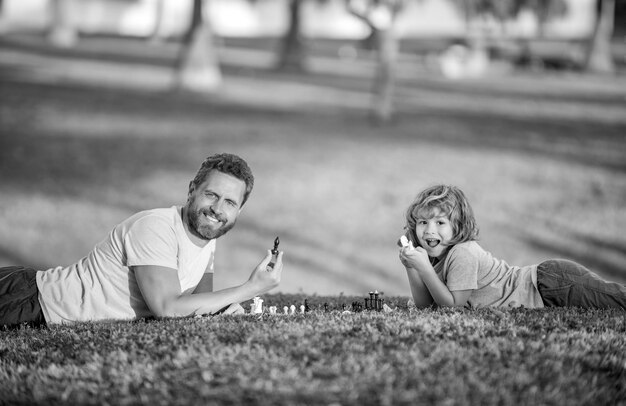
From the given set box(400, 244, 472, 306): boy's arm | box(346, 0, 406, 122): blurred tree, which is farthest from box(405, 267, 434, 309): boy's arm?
box(346, 0, 406, 122): blurred tree

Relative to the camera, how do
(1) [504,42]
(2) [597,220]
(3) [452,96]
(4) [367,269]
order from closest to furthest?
(4) [367,269]
(2) [597,220]
(3) [452,96]
(1) [504,42]

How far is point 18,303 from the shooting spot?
5.82 meters

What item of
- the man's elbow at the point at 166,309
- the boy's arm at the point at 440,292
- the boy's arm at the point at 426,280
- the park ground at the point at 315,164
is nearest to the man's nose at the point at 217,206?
the man's elbow at the point at 166,309

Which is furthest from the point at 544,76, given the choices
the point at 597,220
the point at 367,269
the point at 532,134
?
the point at 367,269

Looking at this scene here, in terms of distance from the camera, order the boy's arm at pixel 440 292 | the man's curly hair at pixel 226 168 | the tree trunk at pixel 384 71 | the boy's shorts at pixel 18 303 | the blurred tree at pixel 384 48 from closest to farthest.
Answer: the man's curly hair at pixel 226 168 < the boy's arm at pixel 440 292 < the boy's shorts at pixel 18 303 < the blurred tree at pixel 384 48 < the tree trunk at pixel 384 71

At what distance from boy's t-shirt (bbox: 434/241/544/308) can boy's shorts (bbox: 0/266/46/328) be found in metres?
2.59

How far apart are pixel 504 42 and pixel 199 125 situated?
3008cm

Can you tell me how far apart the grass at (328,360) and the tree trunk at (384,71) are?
55.9 feet

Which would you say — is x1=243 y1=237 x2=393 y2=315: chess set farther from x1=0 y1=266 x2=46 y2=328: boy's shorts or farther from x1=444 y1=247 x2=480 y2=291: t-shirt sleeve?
x1=0 y1=266 x2=46 y2=328: boy's shorts

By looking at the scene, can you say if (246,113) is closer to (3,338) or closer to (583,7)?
(3,338)

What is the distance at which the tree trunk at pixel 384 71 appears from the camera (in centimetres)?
2209

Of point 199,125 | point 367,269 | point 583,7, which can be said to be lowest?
point 367,269

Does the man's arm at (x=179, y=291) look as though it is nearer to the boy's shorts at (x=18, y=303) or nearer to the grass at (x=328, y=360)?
the grass at (x=328, y=360)

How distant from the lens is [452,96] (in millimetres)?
29547
